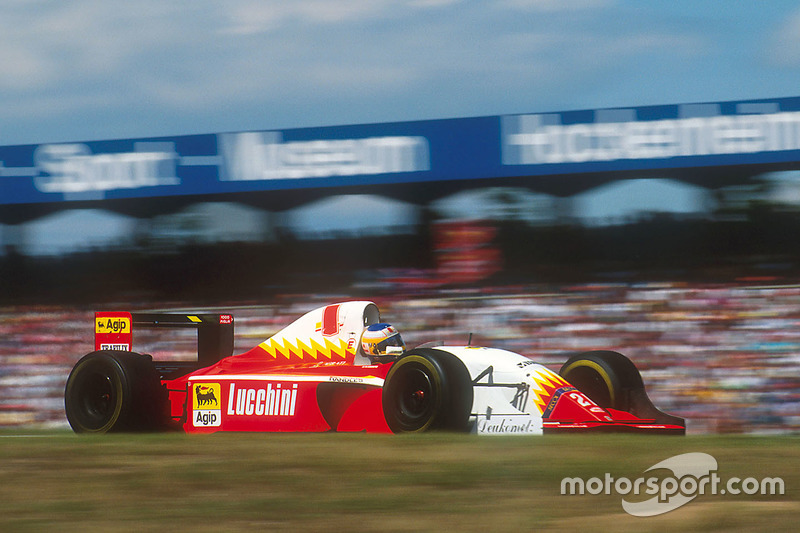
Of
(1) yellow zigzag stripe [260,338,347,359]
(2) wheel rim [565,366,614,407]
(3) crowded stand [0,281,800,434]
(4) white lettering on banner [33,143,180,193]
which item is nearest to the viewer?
(2) wheel rim [565,366,614,407]

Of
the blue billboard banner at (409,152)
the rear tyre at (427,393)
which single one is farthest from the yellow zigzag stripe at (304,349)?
the blue billboard banner at (409,152)

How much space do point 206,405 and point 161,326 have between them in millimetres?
1102

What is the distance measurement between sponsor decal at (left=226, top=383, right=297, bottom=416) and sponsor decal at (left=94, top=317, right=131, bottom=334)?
1.36m

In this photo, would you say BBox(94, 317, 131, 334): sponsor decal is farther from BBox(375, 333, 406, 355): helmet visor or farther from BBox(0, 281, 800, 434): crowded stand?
BBox(0, 281, 800, 434): crowded stand

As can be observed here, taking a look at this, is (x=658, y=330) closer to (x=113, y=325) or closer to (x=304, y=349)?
(x=304, y=349)

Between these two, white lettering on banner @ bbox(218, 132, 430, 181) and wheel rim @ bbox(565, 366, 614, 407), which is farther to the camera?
white lettering on banner @ bbox(218, 132, 430, 181)

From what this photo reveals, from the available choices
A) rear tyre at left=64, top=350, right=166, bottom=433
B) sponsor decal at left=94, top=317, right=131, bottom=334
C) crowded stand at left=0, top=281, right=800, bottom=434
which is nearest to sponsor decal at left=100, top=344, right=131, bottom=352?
sponsor decal at left=94, top=317, right=131, bottom=334

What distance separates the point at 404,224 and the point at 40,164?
17.0 ft

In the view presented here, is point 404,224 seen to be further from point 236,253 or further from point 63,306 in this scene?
point 63,306

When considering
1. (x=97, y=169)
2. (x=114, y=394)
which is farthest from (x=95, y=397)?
(x=97, y=169)

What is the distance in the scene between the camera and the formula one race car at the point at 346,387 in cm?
691

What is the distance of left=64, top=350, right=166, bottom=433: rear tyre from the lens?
314 inches

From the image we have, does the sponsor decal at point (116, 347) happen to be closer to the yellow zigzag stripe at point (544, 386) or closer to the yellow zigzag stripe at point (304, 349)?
the yellow zigzag stripe at point (304, 349)

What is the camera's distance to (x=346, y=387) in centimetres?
746
